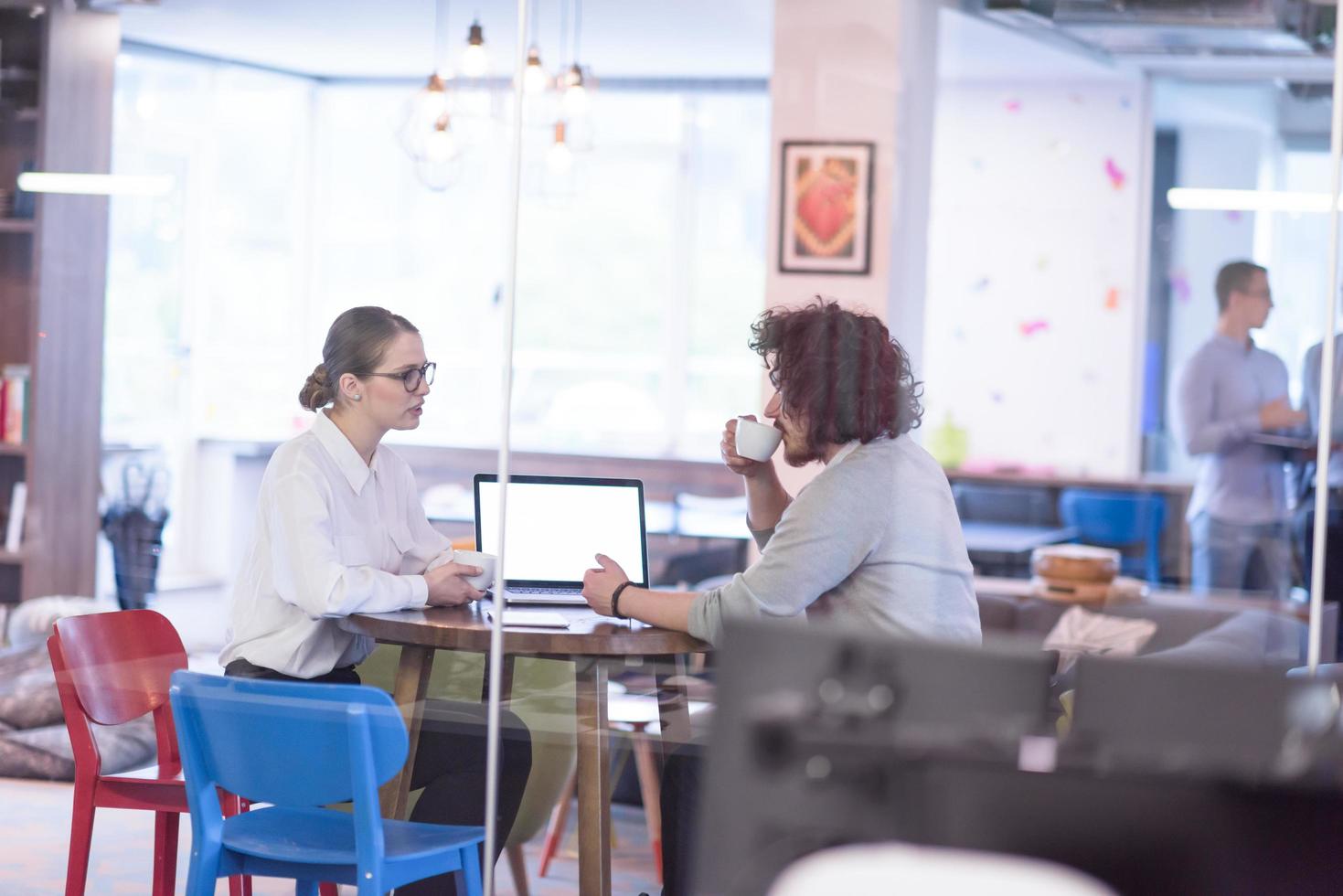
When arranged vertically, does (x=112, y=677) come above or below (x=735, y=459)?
below

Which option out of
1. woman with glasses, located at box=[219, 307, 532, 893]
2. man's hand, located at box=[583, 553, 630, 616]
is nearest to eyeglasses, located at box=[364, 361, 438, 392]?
woman with glasses, located at box=[219, 307, 532, 893]

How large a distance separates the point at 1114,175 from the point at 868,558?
409 centimetres

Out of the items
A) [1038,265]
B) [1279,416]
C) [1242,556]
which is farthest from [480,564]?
[1038,265]

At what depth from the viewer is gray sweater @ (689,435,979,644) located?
8.23 ft

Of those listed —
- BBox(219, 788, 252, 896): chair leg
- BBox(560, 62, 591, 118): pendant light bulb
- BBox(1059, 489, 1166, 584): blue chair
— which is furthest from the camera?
BBox(1059, 489, 1166, 584): blue chair

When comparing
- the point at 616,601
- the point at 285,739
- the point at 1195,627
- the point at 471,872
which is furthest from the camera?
the point at 1195,627

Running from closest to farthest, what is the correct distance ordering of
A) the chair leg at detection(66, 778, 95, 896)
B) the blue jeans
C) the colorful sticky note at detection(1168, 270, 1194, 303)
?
the chair leg at detection(66, 778, 95, 896) → the blue jeans → the colorful sticky note at detection(1168, 270, 1194, 303)

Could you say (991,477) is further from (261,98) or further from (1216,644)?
(261,98)

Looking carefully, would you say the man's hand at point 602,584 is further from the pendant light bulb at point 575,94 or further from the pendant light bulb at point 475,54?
the pendant light bulb at point 575,94

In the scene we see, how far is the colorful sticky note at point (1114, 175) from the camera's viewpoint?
20.1 ft

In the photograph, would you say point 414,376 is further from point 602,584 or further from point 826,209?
point 826,209

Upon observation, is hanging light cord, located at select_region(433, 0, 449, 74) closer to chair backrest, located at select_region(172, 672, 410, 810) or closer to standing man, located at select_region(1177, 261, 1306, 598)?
chair backrest, located at select_region(172, 672, 410, 810)

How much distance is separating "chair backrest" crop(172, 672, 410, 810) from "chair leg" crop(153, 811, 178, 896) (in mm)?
605

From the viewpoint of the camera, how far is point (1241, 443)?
328cm
